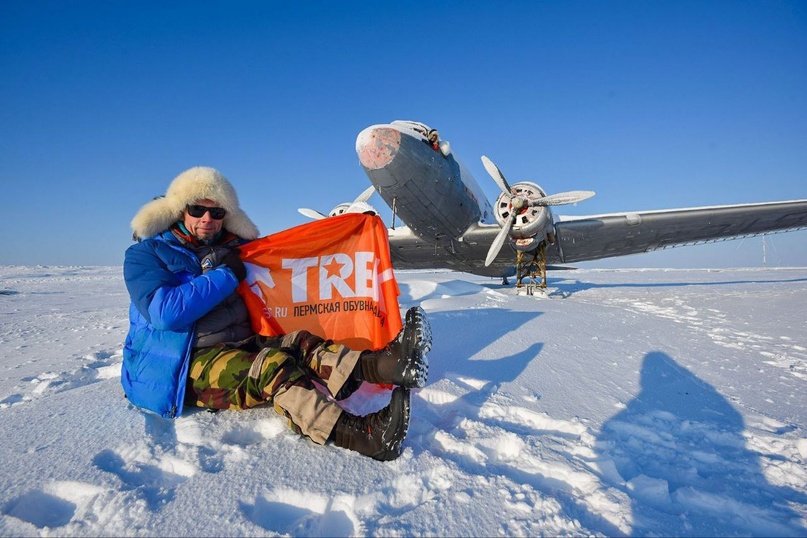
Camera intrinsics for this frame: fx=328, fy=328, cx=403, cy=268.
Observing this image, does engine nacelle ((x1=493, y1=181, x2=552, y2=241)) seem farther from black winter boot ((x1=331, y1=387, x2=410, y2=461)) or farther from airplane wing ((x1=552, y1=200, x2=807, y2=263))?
black winter boot ((x1=331, y1=387, x2=410, y2=461))

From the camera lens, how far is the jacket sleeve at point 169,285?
226 centimetres

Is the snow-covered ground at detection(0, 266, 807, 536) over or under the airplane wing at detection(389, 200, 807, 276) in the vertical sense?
under

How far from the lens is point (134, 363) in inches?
93.7

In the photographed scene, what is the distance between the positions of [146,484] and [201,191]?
220 cm

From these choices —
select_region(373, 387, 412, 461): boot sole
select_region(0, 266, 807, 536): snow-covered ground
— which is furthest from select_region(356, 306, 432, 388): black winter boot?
select_region(0, 266, 807, 536): snow-covered ground

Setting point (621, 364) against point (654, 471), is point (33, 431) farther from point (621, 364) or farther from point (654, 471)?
point (621, 364)

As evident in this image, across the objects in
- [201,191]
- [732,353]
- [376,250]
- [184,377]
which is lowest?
[732,353]

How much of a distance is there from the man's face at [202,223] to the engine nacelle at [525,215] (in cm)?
1025

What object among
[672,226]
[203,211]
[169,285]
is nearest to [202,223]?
[203,211]

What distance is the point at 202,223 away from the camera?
2.90 m

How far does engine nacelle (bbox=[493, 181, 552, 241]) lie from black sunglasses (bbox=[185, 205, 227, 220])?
10.2m

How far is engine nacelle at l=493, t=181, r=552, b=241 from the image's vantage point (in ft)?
37.3

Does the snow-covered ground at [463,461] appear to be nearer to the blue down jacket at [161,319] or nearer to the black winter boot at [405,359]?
the blue down jacket at [161,319]

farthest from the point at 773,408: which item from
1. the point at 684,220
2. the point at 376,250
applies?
the point at 684,220
